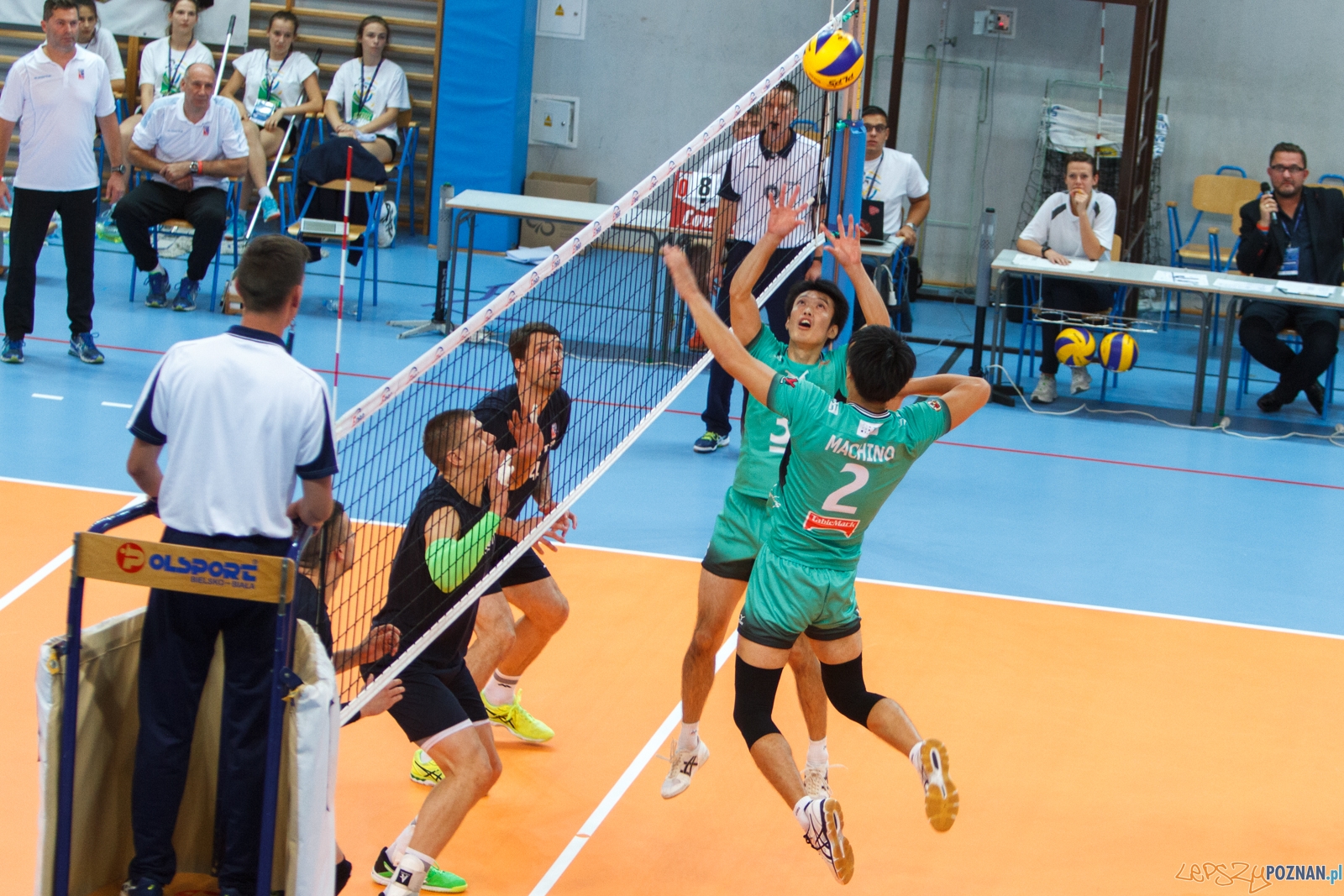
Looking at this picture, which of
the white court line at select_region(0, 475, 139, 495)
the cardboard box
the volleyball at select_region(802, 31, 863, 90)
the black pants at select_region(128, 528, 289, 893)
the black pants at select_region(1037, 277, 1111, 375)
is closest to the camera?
the black pants at select_region(128, 528, 289, 893)

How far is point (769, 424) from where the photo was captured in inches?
193

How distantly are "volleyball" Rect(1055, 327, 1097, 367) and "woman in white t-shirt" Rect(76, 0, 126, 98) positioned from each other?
817 cm

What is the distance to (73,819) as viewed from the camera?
3252mm

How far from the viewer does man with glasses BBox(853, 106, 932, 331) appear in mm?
11343

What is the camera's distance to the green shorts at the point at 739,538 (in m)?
4.78

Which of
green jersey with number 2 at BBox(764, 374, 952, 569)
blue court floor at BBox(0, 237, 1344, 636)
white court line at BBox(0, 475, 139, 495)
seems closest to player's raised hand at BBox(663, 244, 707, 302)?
green jersey with number 2 at BBox(764, 374, 952, 569)

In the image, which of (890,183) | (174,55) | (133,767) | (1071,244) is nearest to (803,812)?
(133,767)

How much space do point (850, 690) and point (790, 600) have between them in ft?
1.35

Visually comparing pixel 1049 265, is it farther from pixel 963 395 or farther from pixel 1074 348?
pixel 963 395

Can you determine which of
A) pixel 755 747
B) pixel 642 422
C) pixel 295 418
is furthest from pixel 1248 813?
pixel 295 418

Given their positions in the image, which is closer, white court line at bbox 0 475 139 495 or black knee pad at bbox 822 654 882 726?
black knee pad at bbox 822 654 882 726

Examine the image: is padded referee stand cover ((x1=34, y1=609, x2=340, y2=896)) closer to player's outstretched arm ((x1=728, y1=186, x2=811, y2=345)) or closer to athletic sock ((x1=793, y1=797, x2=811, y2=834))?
athletic sock ((x1=793, y1=797, x2=811, y2=834))

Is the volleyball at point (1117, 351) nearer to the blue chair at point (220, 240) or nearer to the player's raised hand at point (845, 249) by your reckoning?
the player's raised hand at point (845, 249)

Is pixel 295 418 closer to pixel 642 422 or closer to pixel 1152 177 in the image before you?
pixel 642 422
